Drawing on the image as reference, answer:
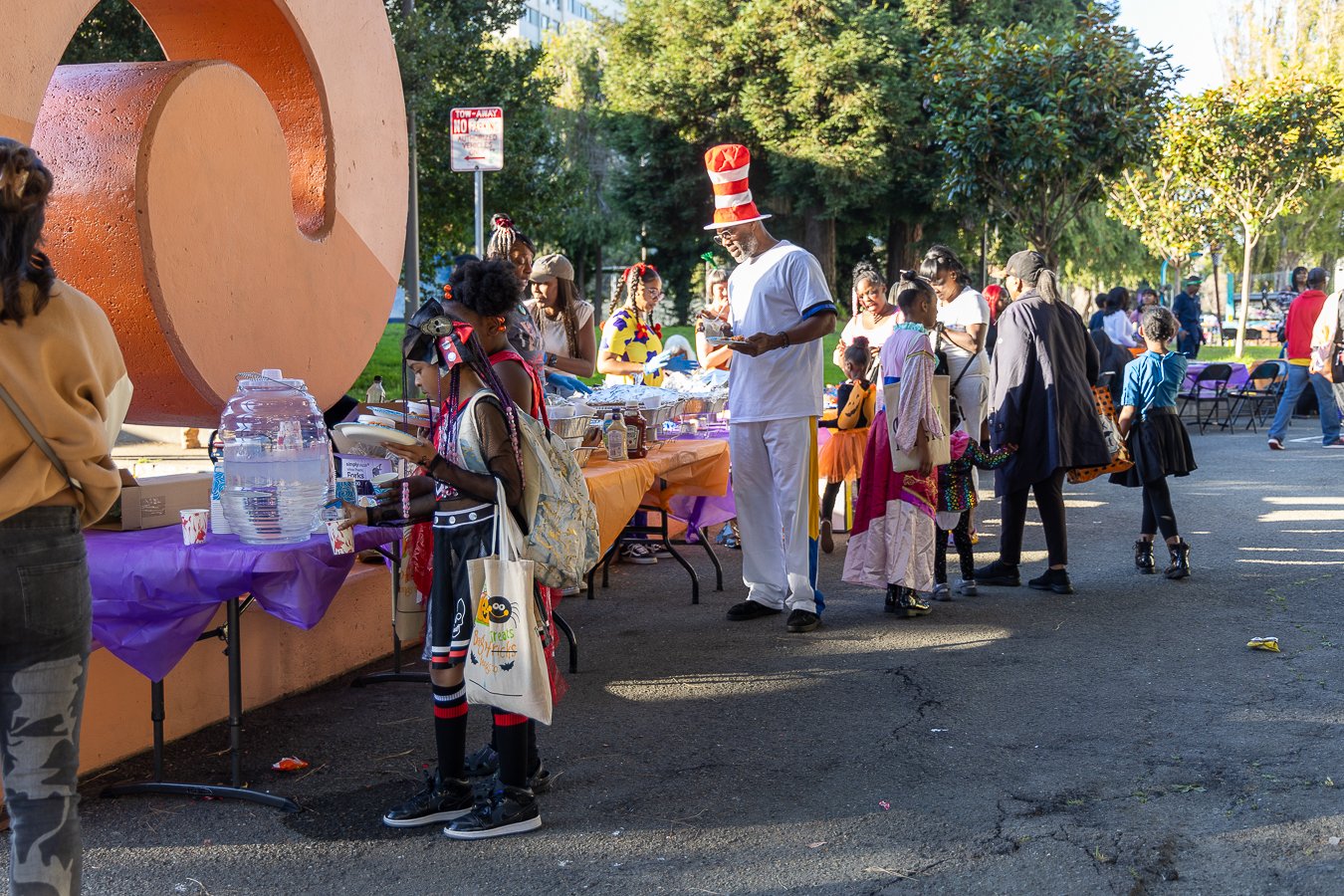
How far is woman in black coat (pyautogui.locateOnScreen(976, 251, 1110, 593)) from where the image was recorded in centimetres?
750

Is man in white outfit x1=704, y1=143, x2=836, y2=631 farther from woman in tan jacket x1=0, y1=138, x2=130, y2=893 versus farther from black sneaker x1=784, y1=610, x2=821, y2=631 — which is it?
woman in tan jacket x1=0, y1=138, x2=130, y2=893

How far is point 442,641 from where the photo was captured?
156 inches

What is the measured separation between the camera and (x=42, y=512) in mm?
2842

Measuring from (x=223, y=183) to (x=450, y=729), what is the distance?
254 centimetres

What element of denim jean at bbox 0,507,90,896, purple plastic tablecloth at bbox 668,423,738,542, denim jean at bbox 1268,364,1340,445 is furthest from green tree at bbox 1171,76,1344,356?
denim jean at bbox 0,507,90,896

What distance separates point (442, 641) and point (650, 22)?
2717cm

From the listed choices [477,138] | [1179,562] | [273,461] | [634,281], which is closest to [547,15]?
[477,138]

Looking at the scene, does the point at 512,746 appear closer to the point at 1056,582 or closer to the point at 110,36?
the point at 1056,582

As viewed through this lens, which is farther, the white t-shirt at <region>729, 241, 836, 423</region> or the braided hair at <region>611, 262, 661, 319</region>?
the braided hair at <region>611, 262, 661, 319</region>

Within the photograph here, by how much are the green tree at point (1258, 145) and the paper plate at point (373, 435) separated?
2261cm

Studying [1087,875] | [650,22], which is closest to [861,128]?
[650,22]

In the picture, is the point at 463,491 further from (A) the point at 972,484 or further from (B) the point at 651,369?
(B) the point at 651,369

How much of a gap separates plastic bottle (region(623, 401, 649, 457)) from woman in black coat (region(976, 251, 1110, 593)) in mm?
2218

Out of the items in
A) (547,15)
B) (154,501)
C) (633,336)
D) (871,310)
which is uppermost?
(547,15)
